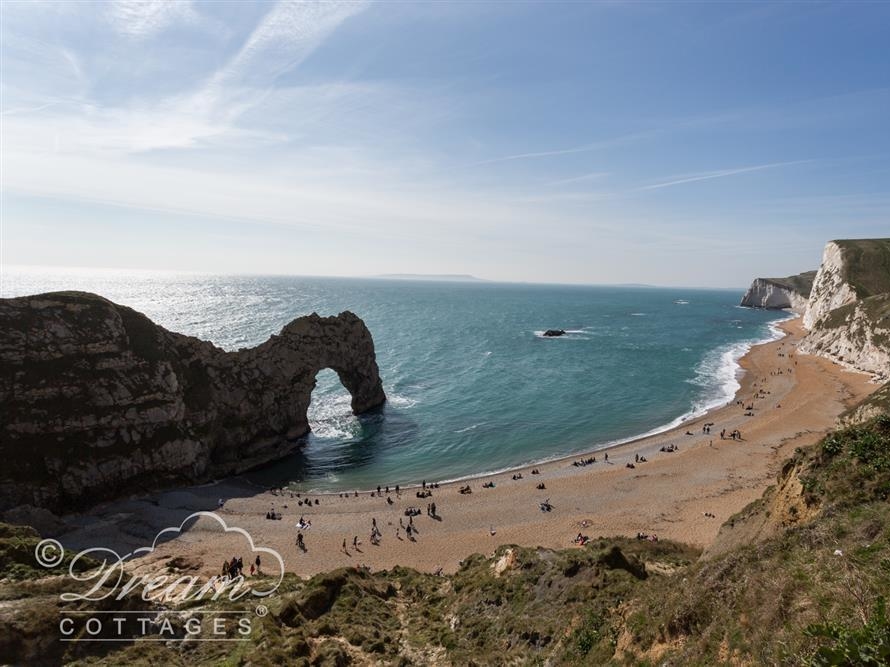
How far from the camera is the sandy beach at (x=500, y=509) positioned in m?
32.4

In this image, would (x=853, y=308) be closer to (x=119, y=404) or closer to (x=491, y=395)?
(x=491, y=395)

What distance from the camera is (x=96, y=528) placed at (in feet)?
107

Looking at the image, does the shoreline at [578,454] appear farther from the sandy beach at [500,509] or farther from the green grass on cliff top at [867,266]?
the green grass on cliff top at [867,266]

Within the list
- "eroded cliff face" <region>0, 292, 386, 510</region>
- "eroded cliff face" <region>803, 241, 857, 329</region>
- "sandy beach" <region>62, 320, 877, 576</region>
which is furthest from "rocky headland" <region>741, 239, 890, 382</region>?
"eroded cliff face" <region>0, 292, 386, 510</region>

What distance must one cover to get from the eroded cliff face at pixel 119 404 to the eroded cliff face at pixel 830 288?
416ft

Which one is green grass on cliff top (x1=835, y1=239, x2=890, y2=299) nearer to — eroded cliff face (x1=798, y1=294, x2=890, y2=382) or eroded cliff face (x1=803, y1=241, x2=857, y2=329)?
eroded cliff face (x1=803, y1=241, x2=857, y2=329)

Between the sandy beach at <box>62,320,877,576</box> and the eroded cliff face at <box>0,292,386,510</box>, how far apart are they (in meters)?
3.26

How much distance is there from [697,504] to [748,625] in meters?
34.6

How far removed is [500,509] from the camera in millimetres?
38594

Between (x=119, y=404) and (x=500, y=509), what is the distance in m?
35.1

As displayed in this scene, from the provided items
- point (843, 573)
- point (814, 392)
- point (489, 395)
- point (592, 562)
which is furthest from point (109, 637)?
point (814, 392)

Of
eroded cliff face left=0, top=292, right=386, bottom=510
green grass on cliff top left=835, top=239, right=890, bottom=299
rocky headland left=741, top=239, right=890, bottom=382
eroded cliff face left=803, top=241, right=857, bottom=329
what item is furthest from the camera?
eroded cliff face left=803, top=241, right=857, bottom=329

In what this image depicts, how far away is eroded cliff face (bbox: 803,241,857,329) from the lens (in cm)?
10581

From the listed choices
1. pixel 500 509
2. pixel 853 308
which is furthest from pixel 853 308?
pixel 500 509
